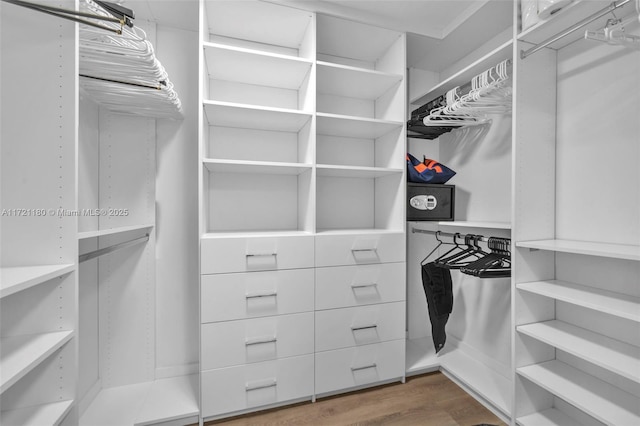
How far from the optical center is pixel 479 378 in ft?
6.41

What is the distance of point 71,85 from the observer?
1022 mm

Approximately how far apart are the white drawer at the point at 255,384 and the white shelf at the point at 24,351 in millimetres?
835

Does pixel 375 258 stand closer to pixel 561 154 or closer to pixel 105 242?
pixel 561 154

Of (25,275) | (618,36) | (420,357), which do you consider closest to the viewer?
(25,275)

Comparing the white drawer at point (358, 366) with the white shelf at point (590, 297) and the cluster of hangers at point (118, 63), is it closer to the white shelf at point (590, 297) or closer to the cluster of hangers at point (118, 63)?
the white shelf at point (590, 297)

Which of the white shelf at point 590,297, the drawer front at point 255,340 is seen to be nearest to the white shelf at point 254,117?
the drawer front at point 255,340

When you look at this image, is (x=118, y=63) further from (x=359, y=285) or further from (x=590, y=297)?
(x=590, y=297)

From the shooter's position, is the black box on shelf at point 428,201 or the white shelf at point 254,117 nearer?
the white shelf at point 254,117

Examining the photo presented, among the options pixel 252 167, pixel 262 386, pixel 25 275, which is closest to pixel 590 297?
pixel 262 386

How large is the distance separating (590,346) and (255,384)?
165 cm

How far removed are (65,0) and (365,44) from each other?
66.0 inches

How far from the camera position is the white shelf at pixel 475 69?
159 cm

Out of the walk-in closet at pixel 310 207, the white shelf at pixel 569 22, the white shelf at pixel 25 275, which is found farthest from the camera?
the white shelf at pixel 569 22

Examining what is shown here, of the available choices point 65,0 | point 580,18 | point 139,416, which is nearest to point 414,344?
point 139,416
